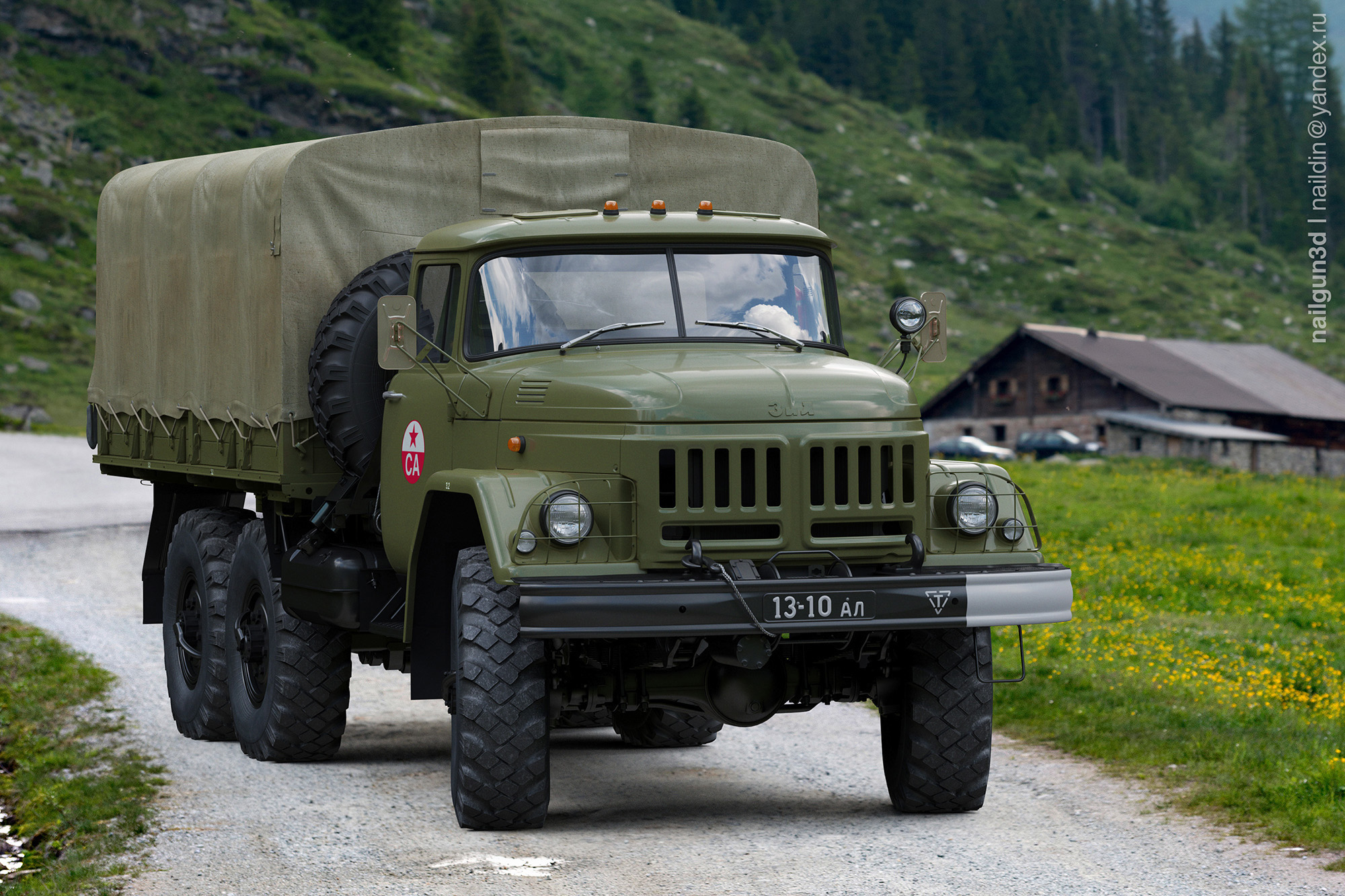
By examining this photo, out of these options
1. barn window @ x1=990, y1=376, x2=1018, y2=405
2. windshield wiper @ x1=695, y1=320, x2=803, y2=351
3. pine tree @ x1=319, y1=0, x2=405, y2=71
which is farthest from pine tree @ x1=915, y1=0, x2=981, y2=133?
windshield wiper @ x1=695, y1=320, x2=803, y2=351

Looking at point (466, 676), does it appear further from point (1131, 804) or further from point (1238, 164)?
point (1238, 164)

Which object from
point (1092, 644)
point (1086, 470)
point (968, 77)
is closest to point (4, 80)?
point (1086, 470)

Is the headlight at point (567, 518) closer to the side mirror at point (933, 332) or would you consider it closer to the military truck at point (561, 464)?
the military truck at point (561, 464)

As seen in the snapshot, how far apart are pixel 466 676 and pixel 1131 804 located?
12.0 feet

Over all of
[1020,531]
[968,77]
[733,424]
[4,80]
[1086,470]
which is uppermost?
[968,77]

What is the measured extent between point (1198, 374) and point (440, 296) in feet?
214

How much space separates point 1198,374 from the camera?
7044 cm

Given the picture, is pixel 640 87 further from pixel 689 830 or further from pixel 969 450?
pixel 689 830

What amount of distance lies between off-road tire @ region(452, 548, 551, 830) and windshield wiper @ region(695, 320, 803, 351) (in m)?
1.72

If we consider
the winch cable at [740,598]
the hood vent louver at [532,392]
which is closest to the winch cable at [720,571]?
the winch cable at [740,598]

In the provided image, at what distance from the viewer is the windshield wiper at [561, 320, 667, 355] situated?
8547mm

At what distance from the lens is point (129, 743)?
36.8 ft

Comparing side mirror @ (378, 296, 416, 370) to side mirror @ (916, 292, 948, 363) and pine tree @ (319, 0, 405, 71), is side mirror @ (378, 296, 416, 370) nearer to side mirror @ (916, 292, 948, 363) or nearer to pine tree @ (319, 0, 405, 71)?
side mirror @ (916, 292, 948, 363)

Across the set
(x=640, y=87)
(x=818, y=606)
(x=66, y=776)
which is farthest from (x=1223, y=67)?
(x=818, y=606)
